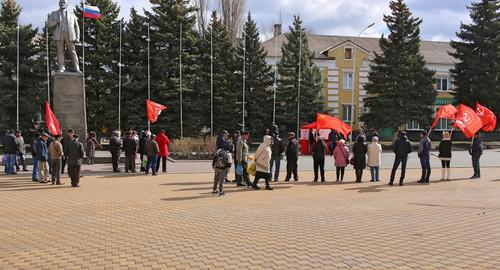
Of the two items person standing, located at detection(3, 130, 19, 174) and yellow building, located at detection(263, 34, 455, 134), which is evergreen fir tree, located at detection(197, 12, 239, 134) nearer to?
yellow building, located at detection(263, 34, 455, 134)

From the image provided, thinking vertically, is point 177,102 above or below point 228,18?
below

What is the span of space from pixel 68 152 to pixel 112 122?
20.1 metres

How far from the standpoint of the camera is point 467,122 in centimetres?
1695

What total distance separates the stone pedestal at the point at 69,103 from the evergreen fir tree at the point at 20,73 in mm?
13989

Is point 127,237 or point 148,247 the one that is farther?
point 127,237

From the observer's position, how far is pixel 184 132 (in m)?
33.7

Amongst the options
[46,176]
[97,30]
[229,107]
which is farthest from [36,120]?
[46,176]

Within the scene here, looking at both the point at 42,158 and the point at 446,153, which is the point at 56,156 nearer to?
A: the point at 42,158

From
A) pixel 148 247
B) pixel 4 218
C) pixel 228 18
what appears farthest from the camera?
pixel 228 18

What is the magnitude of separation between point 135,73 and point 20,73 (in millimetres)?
8070

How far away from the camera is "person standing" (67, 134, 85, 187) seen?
1341 cm

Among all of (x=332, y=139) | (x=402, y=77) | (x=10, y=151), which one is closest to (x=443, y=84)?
(x=402, y=77)

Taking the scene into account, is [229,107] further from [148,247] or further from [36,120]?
[148,247]

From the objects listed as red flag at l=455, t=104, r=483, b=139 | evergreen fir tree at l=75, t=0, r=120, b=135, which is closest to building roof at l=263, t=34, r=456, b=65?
evergreen fir tree at l=75, t=0, r=120, b=135
